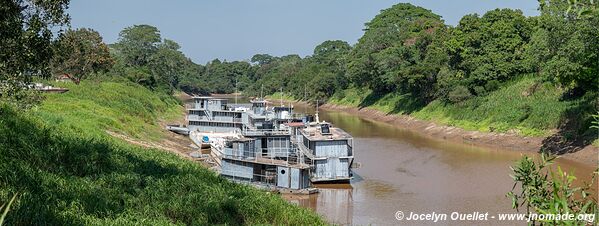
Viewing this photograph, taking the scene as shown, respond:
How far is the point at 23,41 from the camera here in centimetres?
1298

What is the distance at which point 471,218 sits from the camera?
76.4ft

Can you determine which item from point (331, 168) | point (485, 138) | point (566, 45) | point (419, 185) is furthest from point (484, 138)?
point (331, 168)

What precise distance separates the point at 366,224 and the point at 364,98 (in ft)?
209

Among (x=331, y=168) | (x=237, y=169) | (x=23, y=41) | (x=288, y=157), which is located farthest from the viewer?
(x=288, y=157)

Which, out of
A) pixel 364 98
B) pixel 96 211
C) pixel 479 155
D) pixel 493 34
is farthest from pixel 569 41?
pixel 364 98

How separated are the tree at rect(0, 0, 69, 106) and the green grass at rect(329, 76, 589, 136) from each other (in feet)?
122

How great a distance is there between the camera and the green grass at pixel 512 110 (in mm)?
41844

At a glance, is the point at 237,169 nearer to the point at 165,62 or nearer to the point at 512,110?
the point at 512,110

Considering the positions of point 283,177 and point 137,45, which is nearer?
point 283,177

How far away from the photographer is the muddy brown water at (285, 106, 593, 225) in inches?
975

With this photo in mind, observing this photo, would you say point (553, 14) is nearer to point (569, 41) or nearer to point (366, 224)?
point (569, 41)

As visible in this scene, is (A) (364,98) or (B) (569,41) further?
(A) (364,98)

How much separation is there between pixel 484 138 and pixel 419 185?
1831cm

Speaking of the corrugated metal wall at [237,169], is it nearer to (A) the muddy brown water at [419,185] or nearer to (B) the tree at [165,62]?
(A) the muddy brown water at [419,185]
